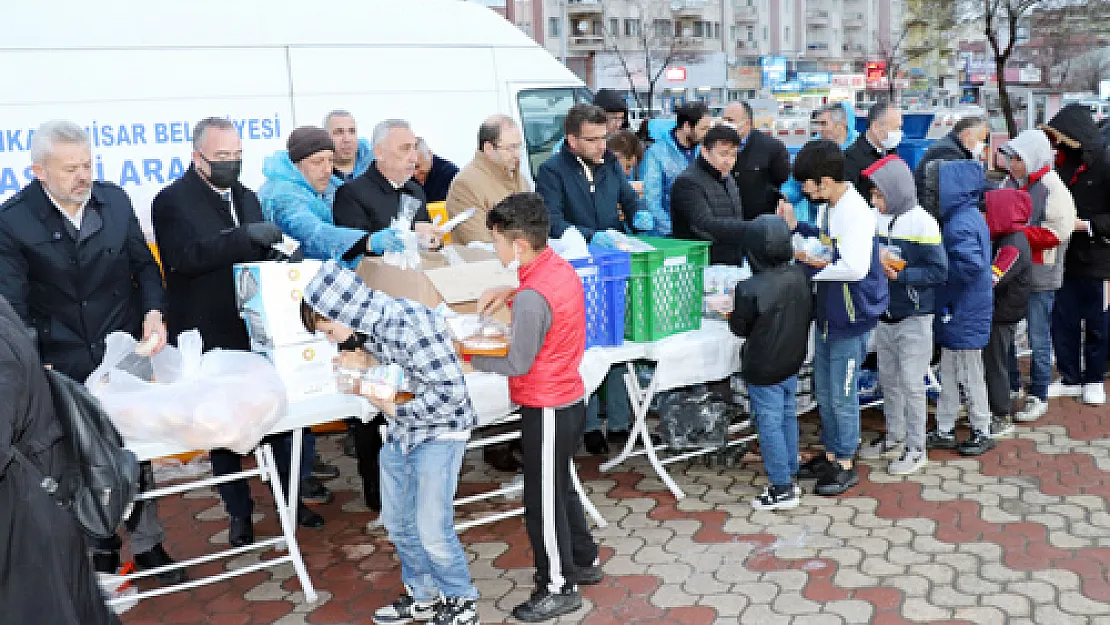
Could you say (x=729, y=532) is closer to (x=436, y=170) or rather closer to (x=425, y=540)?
(x=425, y=540)

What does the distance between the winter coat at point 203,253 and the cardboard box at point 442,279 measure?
638mm

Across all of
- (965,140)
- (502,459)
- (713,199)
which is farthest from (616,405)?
(965,140)

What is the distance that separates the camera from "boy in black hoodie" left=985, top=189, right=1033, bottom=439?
598 cm

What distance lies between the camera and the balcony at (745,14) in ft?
217

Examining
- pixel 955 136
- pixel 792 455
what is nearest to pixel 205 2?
pixel 792 455

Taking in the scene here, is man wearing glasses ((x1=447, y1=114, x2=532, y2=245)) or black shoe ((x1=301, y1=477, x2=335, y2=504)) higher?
man wearing glasses ((x1=447, y1=114, x2=532, y2=245))

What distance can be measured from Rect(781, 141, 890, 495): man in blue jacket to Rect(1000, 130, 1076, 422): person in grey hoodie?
5.70 ft

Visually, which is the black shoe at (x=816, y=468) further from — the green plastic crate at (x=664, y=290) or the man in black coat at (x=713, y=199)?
the man in black coat at (x=713, y=199)

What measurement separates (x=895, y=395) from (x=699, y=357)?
1.38 meters

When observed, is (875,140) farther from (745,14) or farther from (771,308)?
(745,14)

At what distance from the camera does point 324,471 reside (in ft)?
20.2

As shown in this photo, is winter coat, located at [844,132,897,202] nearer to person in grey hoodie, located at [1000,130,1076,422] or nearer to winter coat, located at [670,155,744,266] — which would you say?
person in grey hoodie, located at [1000,130,1076,422]

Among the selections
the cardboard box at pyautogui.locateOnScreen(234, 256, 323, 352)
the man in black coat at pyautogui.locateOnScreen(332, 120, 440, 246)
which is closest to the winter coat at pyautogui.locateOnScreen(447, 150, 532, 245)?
the man in black coat at pyautogui.locateOnScreen(332, 120, 440, 246)

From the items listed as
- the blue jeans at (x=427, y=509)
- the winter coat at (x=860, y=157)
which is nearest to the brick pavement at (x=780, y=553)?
the blue jeans at (x=427, y=509)
